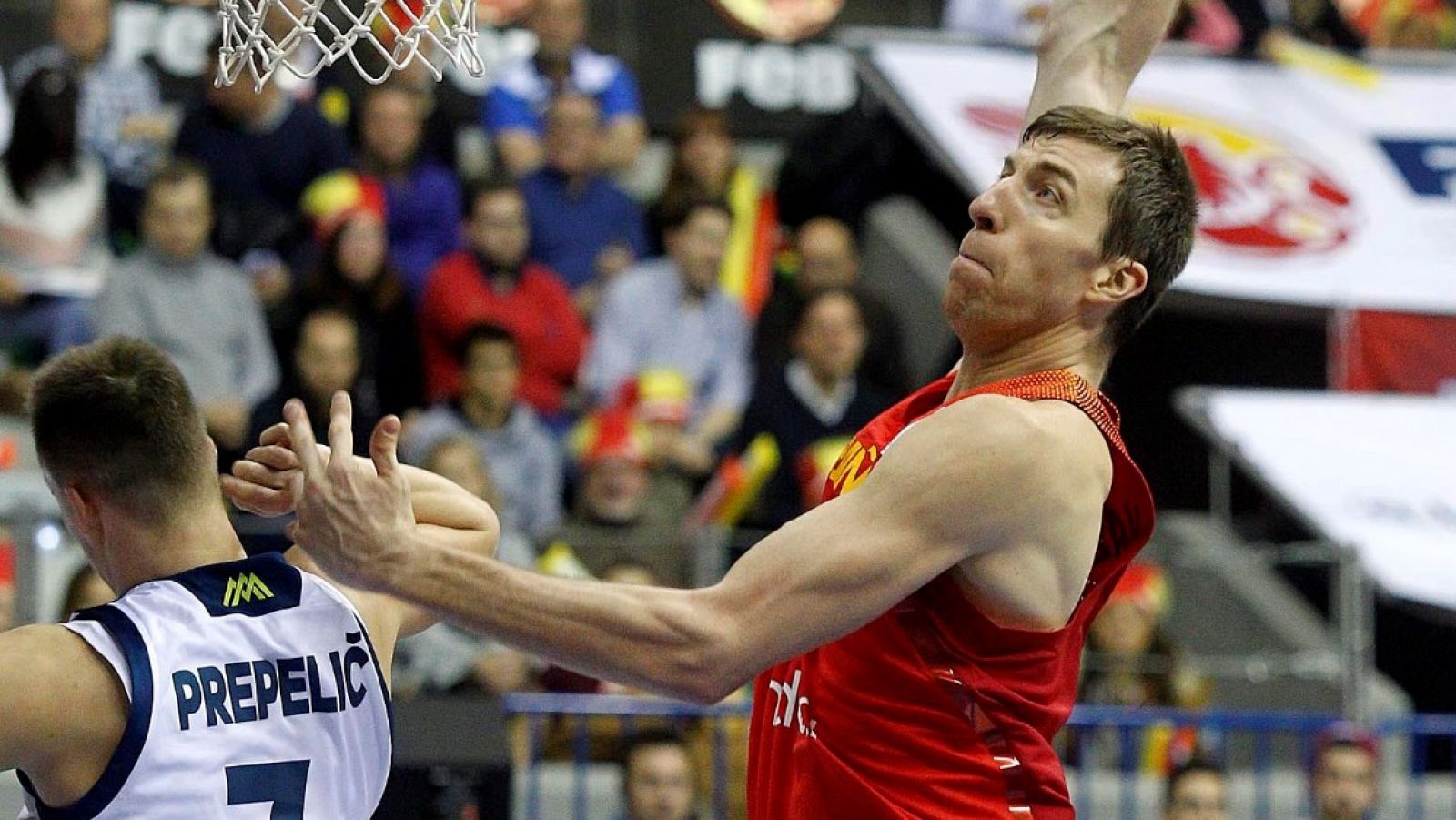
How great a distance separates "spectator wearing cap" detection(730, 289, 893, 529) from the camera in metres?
10.2

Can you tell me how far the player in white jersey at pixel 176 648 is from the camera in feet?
12.4

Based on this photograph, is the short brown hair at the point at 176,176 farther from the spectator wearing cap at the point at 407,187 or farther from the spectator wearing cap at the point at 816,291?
the spectator wearing cap at the point at 816,291

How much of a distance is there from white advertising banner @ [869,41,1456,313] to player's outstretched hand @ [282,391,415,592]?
7.73 metres

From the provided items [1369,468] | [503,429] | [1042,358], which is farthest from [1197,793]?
[1042,358]

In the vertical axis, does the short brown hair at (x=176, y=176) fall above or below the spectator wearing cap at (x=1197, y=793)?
above

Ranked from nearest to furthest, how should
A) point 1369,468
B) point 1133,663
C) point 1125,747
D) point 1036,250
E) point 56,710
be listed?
point 56,710
point 1036,250
point 1125,747
point 1133,663
point 1369,468

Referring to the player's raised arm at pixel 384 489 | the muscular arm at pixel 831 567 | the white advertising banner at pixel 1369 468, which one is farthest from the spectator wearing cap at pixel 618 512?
the muscular arm at pixel 831 567

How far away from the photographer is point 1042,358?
4.41 metres

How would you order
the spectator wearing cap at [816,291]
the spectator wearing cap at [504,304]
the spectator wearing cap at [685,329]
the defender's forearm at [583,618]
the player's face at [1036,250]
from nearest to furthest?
the defender's forearm at [583,618] < the player's face at [1036,250] < the spectator wearing cap at [504,304] < the spectator wearing cap at [816,291] < the spectator wearing cap at [685,329]

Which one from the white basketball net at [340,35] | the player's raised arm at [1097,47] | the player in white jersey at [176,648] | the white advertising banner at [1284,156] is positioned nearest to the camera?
the player in white jersey at [176,648]

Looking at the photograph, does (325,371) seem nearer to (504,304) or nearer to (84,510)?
(504,304)

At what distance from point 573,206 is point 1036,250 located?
751 cm

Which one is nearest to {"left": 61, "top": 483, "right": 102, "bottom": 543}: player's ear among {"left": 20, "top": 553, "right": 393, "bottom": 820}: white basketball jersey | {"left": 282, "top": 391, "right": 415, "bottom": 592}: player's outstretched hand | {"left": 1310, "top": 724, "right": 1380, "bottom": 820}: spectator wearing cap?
{"left": 20, "top": 553, "right": 393, "bottom": 820}: white basketball jersey

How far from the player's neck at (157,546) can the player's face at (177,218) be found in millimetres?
6163
